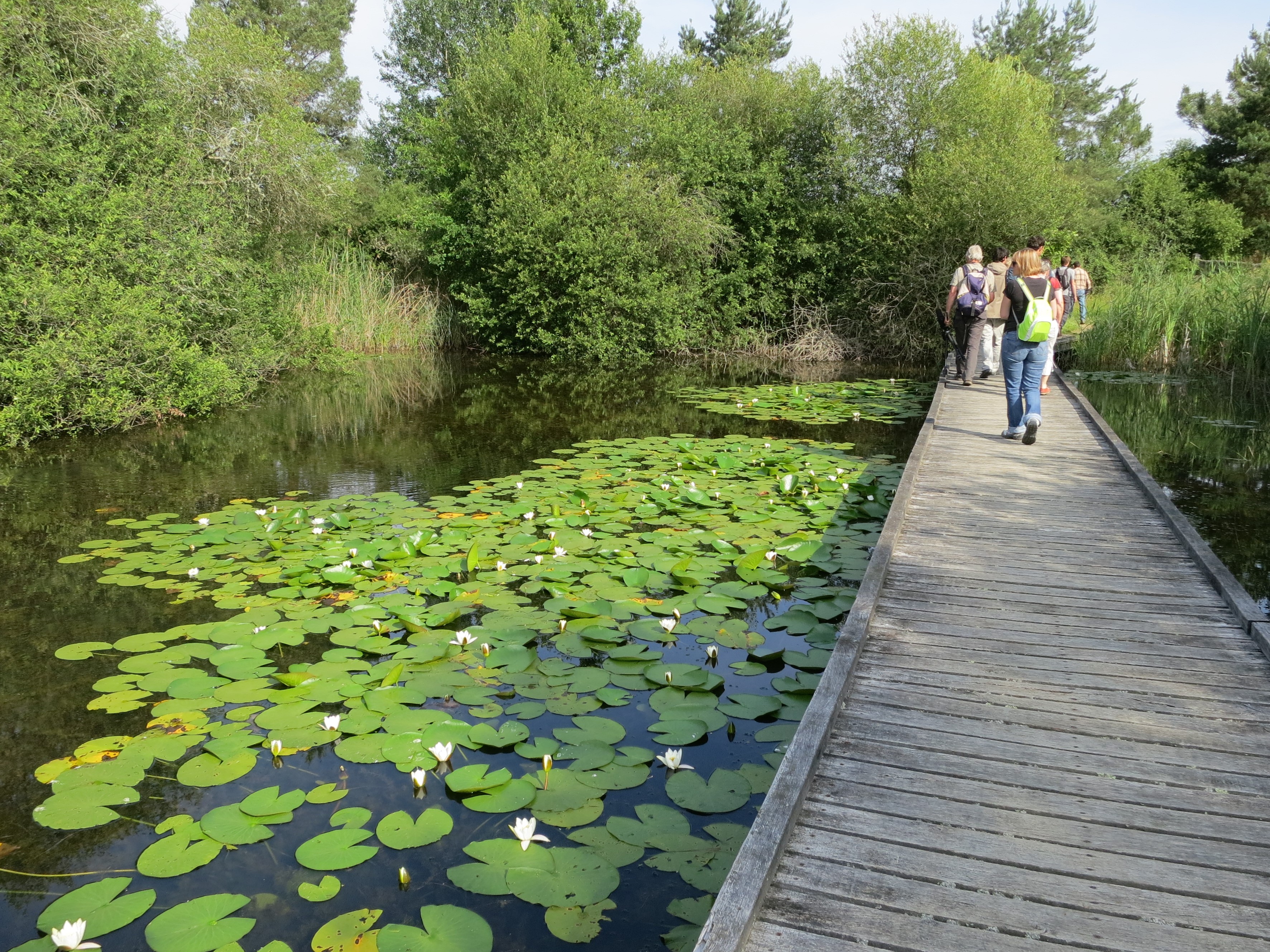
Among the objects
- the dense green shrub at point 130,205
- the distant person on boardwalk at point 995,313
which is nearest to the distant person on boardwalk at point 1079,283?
the distant person on boardwalk at point 995,313

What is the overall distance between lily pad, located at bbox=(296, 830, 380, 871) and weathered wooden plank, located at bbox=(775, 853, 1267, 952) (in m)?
1.37

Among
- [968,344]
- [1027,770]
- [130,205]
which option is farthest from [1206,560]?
[130,205]

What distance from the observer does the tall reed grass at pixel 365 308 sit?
16.7m

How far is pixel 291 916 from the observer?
2488 mm

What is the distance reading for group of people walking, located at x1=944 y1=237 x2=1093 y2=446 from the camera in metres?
6.57

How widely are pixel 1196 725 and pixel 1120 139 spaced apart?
4853cm

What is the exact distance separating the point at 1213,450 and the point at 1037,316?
3.98 meters

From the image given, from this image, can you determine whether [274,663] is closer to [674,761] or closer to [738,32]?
[674,761]

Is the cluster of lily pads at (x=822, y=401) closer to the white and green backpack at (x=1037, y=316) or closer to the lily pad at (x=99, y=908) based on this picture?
the white and green backpack at (x=1037, y=316)

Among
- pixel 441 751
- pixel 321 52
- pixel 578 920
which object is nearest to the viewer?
pixel 578 920

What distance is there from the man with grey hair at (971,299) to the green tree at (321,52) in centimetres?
3007

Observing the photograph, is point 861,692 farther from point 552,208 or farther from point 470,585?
point 552,208

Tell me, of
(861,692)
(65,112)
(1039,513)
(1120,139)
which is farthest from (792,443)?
(1120,139)

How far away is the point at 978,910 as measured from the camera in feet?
6.55
